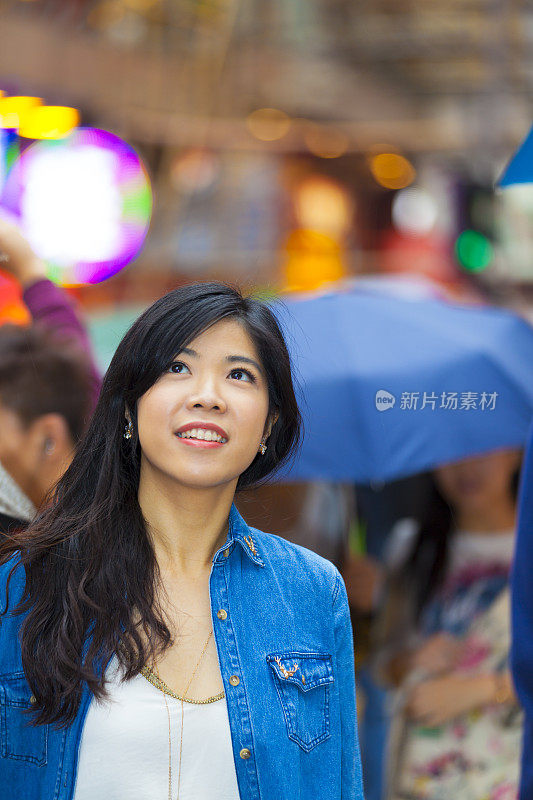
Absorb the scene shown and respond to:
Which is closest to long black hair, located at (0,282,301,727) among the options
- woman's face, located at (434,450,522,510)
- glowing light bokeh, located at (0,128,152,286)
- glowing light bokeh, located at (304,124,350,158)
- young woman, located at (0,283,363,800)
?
young woman, located at (0,283,363,800)

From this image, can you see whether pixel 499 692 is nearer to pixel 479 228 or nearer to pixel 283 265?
pixel 283 265

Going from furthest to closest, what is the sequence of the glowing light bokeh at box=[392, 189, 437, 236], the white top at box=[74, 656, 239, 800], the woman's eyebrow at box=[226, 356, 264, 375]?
1. the glowing light bokeh at box=[392, 189, 437, 236]
2. the woman's eyebrow at box=[226, 356, 264, 375]
3. the white top at box=[74, 656, 239, 800]

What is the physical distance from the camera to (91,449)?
68.7 inches

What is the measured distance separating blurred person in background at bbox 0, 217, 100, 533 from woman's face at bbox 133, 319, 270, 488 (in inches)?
20.5

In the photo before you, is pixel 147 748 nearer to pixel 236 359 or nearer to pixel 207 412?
pixel 207 412

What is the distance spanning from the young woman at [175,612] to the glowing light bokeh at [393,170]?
10.3 meters

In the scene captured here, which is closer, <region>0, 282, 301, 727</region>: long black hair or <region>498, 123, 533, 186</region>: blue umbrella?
<region>0, 282, 301, 727</region>: long black hair

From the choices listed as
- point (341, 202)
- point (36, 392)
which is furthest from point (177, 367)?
point (341, 202)

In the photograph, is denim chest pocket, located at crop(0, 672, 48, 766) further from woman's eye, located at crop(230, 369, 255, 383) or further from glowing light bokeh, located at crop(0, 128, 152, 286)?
glowing light bokeh, located at crop(0, 128, 152, 286)

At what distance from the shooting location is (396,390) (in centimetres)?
271

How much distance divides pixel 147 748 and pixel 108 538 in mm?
353

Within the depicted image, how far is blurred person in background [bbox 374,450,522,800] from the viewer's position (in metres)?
3.02

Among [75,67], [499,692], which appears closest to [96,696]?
[499,692]

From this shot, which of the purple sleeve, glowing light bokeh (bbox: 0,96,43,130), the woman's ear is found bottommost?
the woman's ear
